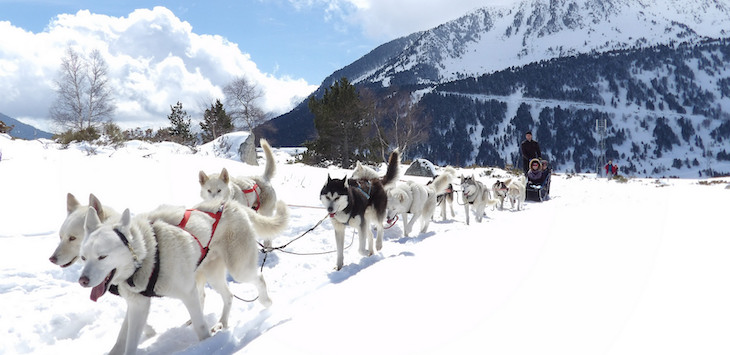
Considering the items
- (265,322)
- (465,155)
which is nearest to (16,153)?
(265,322)

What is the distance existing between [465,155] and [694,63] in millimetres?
129628

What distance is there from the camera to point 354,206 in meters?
5.06

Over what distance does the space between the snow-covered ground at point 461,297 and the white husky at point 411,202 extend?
1534 mm

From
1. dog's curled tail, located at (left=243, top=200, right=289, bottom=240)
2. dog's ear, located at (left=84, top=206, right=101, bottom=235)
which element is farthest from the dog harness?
dog's curled tail, located at (left=243, top=200, right=289, bottom=240)

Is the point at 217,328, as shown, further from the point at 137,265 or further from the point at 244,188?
the point at 244,188

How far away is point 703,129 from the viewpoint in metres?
140

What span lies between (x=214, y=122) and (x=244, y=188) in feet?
91.4

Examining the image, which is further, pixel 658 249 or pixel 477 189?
pixel 477 189

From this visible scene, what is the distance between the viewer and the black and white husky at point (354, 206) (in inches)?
190

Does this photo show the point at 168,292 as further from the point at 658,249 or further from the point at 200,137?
the point at 200,137

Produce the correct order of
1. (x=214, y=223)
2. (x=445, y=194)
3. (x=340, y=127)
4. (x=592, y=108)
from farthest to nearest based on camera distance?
(x=592, y=108), (x=340, y=127), (x=445, y=194), (x=214, y=223)

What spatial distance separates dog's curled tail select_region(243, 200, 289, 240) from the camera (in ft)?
11.9

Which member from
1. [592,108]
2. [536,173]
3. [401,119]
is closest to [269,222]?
[536,173]

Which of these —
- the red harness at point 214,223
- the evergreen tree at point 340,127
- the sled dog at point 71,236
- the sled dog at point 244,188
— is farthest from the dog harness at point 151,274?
the evergreen tree at point 340,127
